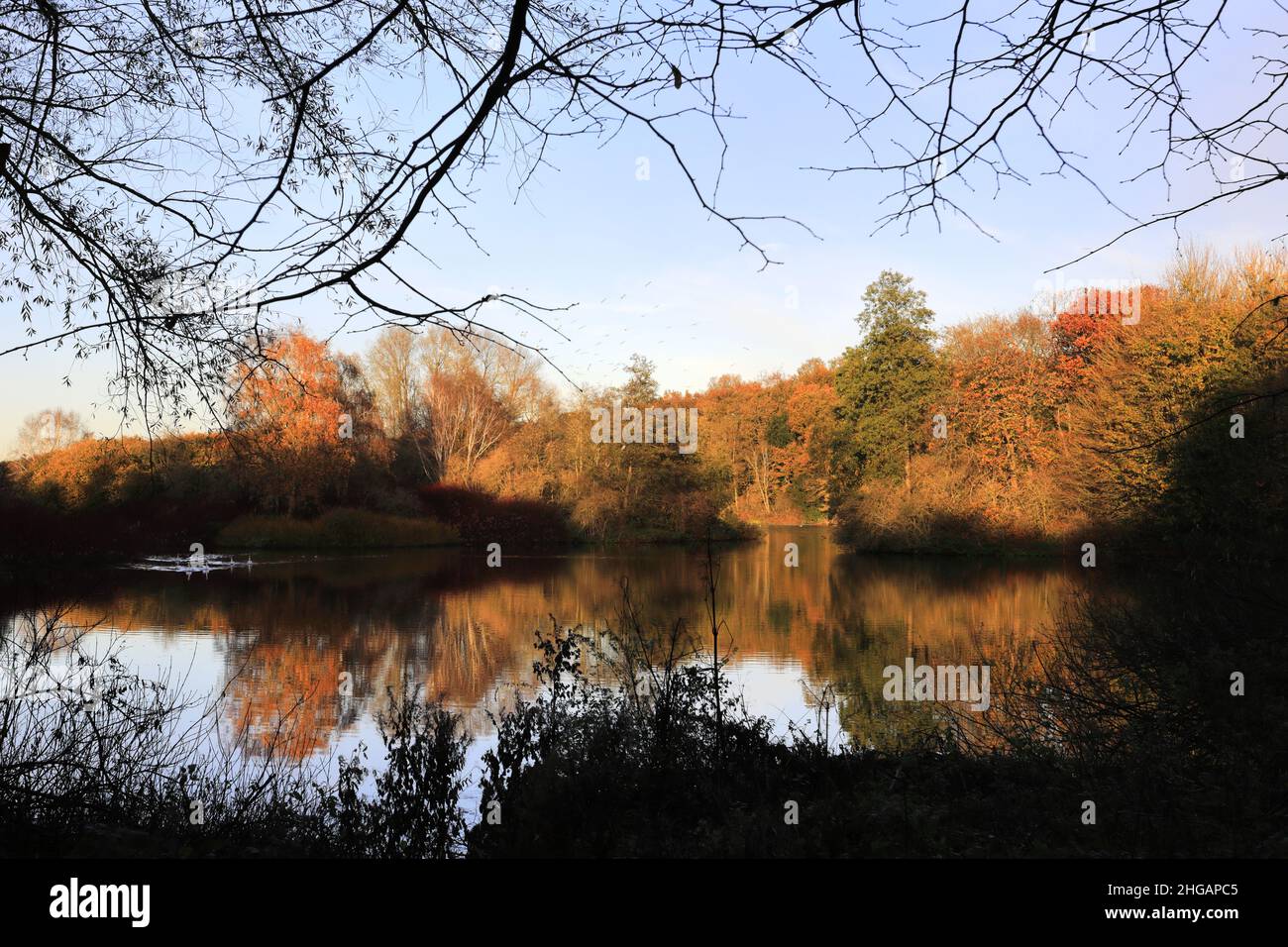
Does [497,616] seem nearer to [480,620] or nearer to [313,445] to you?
[480,620]

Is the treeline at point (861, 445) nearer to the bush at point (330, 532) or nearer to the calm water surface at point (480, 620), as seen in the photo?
the bush at point (330, 532)

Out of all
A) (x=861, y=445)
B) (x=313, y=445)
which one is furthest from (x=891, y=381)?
(x=313, y=445)

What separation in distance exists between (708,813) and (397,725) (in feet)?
9.51

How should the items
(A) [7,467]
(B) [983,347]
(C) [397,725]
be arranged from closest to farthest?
(C) [397,725]
(A) [7,467]
(B) [983,347]

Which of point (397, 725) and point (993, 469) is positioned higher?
point (993, 469)

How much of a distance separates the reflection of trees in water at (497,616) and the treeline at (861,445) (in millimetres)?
2661

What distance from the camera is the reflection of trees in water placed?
1102 cm

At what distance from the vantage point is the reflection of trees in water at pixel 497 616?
36.1 feet

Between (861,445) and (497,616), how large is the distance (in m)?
20.9

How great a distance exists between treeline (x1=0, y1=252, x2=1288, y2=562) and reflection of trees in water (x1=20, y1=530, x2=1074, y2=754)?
8.73 feet

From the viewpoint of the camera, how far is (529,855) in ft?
15.6
